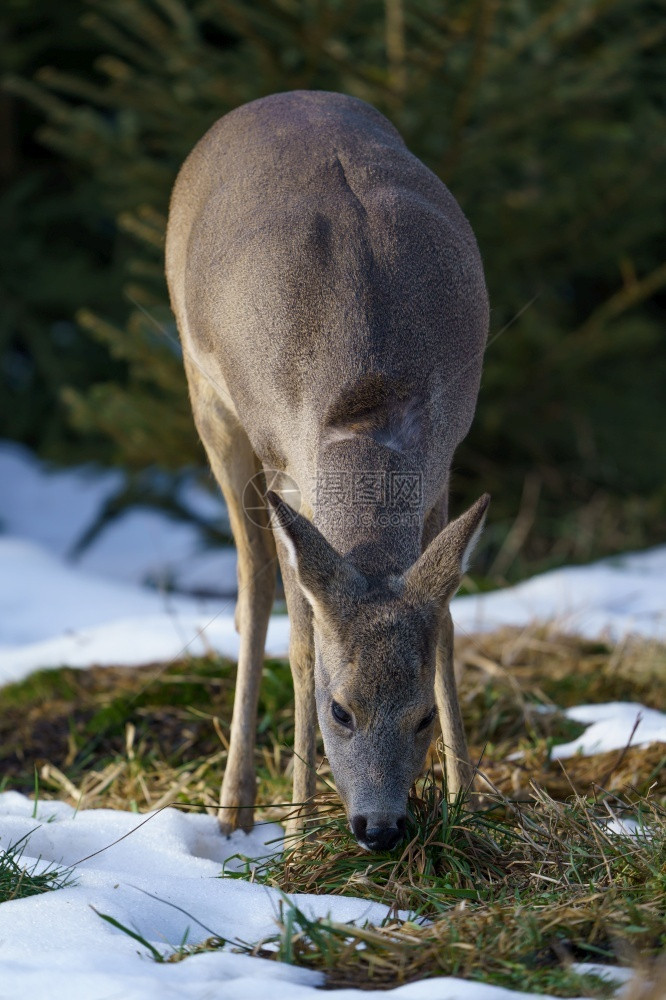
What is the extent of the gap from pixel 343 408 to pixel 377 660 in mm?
828

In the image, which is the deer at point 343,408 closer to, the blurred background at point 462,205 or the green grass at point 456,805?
the green grass at point 456,805

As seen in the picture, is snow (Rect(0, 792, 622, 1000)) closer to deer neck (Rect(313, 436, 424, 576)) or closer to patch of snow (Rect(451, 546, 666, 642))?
deer neck (Rect(313, 436, 424, 576))

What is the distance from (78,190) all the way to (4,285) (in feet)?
3.78

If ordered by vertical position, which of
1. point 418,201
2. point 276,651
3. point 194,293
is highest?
point 418,201

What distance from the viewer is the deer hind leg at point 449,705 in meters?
4.21

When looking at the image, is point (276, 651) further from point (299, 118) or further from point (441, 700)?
point (299, 118)

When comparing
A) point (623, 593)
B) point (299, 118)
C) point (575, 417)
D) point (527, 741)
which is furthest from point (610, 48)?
point (527, 741)

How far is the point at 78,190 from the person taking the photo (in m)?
11.4

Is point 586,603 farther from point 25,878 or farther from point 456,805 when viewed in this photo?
point 25,878

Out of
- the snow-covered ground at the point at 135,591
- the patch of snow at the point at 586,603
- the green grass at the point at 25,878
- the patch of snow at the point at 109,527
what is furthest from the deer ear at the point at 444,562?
the patch of snow at the point at 109,527

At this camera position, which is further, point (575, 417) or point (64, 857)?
point (575, 417)

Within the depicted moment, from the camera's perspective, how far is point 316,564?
3488 millimetres

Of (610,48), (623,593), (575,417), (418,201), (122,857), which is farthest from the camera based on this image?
(575,417)

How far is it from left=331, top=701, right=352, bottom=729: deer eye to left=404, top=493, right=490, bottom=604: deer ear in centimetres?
35
